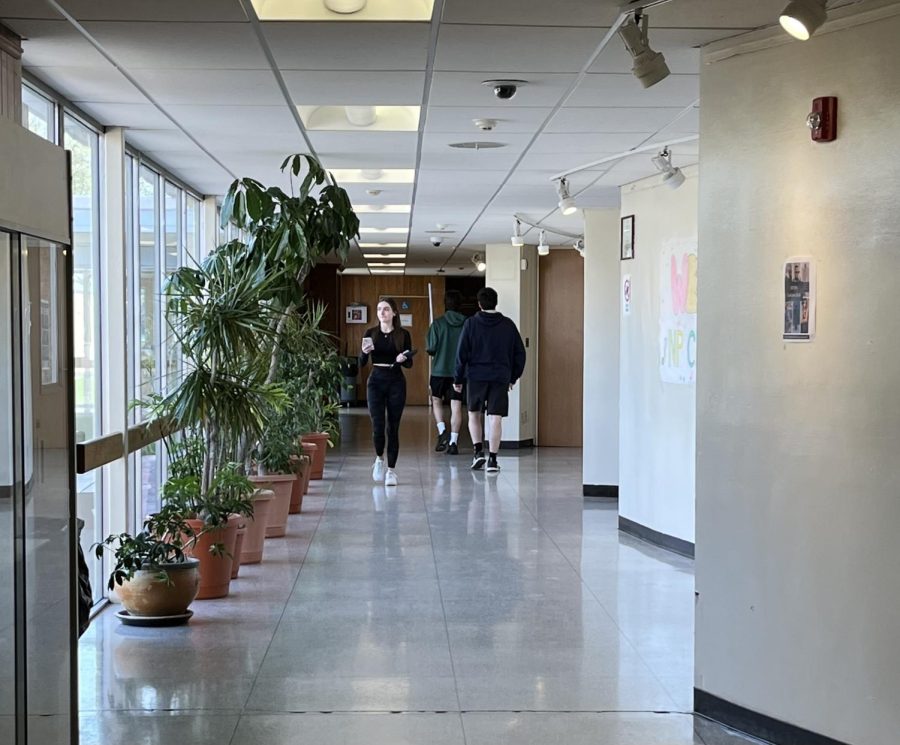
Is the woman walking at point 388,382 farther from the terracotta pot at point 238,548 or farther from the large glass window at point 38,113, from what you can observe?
the large glass window at point 38,113

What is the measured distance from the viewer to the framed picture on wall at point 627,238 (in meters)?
7.86

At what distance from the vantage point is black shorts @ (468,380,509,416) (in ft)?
34.8

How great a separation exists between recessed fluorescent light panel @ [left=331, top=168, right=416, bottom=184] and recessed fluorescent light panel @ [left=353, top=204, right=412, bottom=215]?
1.50 metres

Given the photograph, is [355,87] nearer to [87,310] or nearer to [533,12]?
[533,12]

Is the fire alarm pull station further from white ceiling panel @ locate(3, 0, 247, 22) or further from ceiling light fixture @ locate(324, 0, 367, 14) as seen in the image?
white ceiling panel @ locate(3, 0, 247, 22)

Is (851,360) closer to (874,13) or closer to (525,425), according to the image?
(874,13)

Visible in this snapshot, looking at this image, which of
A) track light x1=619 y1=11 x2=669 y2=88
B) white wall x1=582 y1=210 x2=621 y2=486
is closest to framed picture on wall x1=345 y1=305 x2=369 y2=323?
white wall x1=582 y1=210 x2=621 y2=486

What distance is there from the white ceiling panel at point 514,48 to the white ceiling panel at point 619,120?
85 centimetres

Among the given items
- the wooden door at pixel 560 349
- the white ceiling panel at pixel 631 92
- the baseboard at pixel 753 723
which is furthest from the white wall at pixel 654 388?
the wooden door at pixel 560 349

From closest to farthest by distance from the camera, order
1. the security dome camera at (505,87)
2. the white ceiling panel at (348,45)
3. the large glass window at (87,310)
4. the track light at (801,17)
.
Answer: the track light at (801,17) < the white ceiling panel at (348,45) < the security dome camera at (505,87) < the large glass window at (87,310)

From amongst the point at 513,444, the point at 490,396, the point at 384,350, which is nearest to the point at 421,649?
the point at 384,350

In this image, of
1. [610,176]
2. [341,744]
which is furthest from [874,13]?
[610,176]

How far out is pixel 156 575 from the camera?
5.14 meters

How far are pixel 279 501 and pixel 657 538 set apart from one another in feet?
7.96
